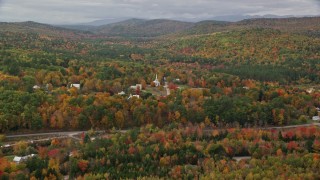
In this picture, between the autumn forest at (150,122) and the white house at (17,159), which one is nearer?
the autumn forest at (150,122)

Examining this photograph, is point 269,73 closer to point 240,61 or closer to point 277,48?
point 240,61

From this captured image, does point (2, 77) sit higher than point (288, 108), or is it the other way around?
point (2, 77)

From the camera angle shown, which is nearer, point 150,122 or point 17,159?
point 17,159

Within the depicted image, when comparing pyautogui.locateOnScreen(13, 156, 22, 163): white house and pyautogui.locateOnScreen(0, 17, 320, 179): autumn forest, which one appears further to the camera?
pyautogui.locateOnScreen(13, 156, 22, 163): white house

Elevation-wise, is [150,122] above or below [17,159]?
below

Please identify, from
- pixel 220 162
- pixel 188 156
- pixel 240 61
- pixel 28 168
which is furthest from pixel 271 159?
pixel 240 61

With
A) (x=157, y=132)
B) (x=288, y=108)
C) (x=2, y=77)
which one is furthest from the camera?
(x=2, y=77)

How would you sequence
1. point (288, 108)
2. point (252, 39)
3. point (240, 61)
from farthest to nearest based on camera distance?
point (252, 39), point (240, 61), point (288, 108)

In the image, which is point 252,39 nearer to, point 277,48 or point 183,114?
point 277,48

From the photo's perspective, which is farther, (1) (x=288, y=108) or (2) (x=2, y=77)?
(2) (x=2, y=77)
